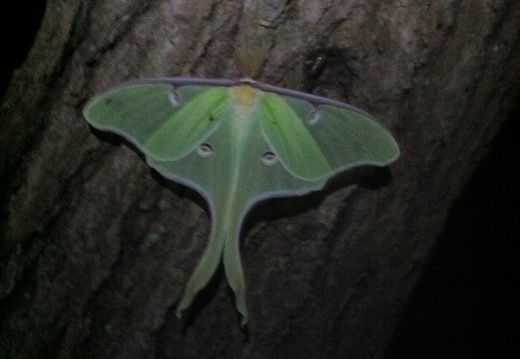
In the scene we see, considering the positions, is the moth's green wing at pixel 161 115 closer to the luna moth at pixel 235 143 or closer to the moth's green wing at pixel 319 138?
the luna moth at pixel 235 143

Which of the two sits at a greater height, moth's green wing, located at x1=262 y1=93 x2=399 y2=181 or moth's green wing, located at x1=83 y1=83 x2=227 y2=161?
moth's green wing, located at x1=262 y1=93 x2=399 y2=181

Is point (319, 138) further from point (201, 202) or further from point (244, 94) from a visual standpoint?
point (201, 202)

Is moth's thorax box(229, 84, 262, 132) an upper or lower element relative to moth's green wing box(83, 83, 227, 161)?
upper

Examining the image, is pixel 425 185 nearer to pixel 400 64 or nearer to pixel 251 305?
pixel 400 64

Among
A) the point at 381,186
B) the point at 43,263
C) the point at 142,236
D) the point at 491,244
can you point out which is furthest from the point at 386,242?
the point at 491,244

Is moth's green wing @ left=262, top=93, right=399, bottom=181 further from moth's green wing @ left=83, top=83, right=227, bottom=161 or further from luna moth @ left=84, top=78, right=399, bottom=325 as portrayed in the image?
moth's green wing @ left=83, top=83, right=227, bottom=161

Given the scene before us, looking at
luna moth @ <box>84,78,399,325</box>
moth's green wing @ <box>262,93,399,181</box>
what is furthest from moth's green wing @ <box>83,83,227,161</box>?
moth's green wing @ <box>262,93,399,181</box>
